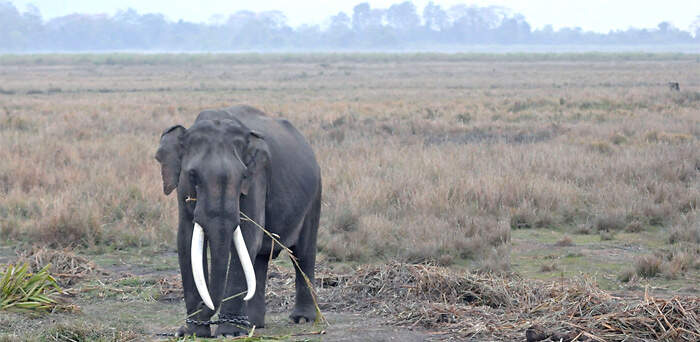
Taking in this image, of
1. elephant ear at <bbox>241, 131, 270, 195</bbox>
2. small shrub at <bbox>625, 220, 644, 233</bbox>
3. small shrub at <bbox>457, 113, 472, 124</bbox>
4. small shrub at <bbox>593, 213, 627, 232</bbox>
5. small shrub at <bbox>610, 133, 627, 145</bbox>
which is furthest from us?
small shrub at <bbox>457, 113, 472, 124</bbox>

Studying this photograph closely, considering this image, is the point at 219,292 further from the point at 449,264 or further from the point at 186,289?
the point at 449,264

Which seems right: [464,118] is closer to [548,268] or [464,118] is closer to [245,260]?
[548,268]

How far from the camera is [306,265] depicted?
7.87 m

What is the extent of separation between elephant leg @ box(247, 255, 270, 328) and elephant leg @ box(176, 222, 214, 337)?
67cm


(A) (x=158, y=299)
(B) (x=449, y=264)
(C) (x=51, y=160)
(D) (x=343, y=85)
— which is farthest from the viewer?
(D) (x=343, y=85)

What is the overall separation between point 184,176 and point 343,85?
46043 millimetres

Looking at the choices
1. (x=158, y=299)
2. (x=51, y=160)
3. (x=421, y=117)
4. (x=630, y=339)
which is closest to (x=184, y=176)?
(x=158, y=299)

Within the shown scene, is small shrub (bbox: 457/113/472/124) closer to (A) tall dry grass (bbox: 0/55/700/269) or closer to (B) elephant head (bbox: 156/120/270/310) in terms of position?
(A) tall dry grass (bbox: 0/55/700/269)

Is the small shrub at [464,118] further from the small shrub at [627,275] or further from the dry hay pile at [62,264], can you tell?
the dry hay pile at [62,264]

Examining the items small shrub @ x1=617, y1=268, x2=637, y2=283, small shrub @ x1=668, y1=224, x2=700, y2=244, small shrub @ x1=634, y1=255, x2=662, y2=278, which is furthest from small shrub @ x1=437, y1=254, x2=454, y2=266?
small shrub @ x1=668, y1=224, x2=700, y2=244

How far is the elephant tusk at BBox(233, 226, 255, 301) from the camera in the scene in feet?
20.4

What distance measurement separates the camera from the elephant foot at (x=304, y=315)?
7.71 meters

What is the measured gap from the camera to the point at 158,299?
28.5 ft

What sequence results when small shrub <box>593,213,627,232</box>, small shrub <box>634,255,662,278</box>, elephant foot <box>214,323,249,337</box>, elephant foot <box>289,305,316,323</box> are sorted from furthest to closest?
small shrub <box>593,213,627,232</box> < small shrub <box>634,255,662,278</box> < elephant foot <box>289,305,316,323</box> < elephant foot <box>214,323,249,337</box>
